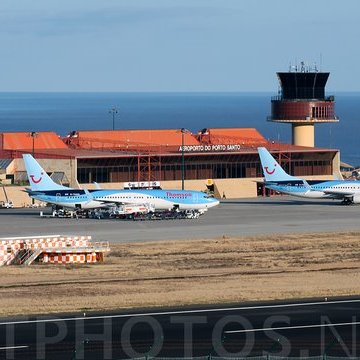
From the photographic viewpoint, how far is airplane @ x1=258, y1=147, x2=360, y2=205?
138000 millimetres

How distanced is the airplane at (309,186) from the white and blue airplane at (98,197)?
16.1 metres

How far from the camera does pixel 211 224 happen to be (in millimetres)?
112625

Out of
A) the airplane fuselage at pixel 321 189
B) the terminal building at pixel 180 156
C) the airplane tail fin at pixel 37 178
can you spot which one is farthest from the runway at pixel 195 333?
the terminal building at pixel 180 156

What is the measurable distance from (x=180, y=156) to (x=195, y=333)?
103463mm

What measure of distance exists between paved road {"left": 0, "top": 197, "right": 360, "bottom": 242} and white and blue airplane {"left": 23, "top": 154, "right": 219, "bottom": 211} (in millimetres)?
2225

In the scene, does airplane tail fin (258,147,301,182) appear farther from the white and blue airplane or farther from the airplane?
the white and blue airplane

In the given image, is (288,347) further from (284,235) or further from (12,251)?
(284,235)

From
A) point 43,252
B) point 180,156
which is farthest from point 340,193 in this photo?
point 43,252

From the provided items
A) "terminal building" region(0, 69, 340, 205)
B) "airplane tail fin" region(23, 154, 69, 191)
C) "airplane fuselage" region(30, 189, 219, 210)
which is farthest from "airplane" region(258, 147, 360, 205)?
"airplane tail fin" region(23, 154, 69, 191)

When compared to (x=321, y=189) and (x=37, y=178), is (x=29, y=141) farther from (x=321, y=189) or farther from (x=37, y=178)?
(x=321, y=189)

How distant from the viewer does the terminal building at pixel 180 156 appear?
487 feet

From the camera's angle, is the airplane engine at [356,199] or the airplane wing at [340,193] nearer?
the airplane wing at [340,193]

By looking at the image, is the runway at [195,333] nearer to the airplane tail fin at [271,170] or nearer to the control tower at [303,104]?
the airplane tail fin at [271,170]

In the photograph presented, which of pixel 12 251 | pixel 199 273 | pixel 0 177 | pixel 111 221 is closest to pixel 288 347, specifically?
pixel 199 273
